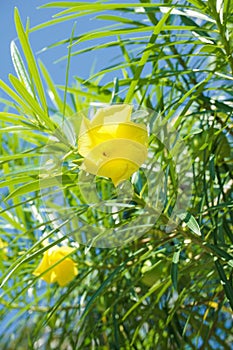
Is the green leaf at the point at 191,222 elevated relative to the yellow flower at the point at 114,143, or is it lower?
lower

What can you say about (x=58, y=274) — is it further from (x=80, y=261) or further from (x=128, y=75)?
(x=128, y=75)

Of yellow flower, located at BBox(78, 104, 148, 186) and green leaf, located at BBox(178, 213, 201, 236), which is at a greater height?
yellow flower, located at BBox(78, 104, 148, 186)

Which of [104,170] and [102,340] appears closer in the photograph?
[104,170]

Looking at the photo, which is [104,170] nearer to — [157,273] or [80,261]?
[157,273]

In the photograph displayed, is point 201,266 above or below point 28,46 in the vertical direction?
below

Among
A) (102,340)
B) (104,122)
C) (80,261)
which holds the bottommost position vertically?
(102,340)

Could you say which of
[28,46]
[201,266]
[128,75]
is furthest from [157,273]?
[28,46]

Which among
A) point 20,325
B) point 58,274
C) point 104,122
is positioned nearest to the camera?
point 104,122

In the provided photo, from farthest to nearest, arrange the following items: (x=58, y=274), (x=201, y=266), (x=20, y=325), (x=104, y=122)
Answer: (x=20, y=325), (x=58, y=274), (x=201, y=266), (x=104, y=122)
